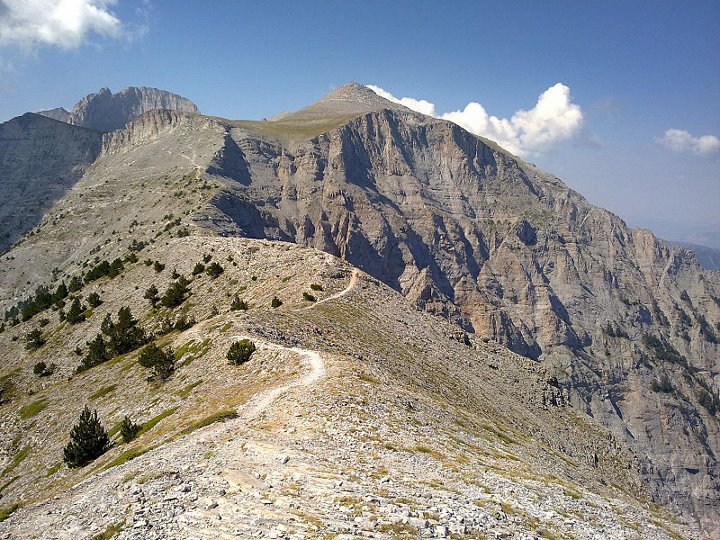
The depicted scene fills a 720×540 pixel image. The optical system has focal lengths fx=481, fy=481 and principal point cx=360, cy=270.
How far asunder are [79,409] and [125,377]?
15.7 feet

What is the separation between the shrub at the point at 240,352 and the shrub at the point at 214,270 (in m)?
39.4

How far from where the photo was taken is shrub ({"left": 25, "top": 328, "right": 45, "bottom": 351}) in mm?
80231

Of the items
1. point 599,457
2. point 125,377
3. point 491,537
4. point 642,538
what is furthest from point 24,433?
point 599,457

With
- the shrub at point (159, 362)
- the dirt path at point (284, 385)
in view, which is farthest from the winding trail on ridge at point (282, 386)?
the shrub at point (159, 362)

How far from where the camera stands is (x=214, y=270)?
76000 millimetres

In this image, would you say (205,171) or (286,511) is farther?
(205,171)

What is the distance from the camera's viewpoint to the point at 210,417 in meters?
28.0

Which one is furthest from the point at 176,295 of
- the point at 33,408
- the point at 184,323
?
the point at 33,408

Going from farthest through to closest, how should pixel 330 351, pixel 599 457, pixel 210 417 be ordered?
pixel 599 457 → pixel 330 351 → pixel 210 417

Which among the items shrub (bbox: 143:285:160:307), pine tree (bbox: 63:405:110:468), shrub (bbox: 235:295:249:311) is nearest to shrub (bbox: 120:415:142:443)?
pine tree (bbox: 63:405:110:468)

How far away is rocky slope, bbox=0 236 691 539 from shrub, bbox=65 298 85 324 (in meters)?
9.01

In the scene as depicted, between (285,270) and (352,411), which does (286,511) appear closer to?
(352,411)

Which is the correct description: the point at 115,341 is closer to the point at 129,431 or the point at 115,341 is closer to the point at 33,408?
the point at 33,408

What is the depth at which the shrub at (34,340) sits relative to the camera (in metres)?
80.2
